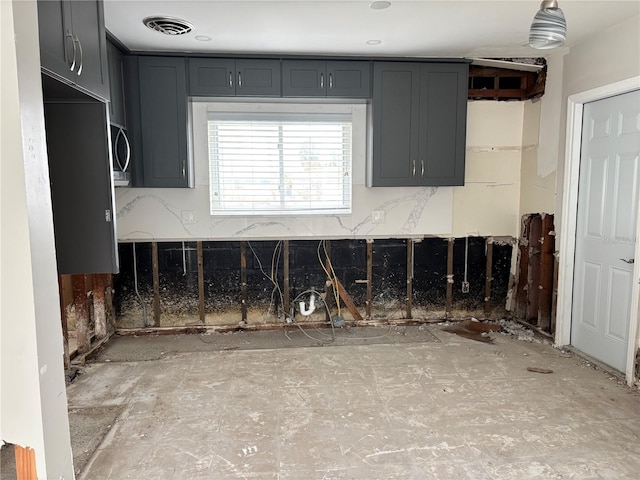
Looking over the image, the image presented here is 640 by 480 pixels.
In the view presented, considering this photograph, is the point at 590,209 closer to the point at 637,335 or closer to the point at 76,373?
the point at 637,335

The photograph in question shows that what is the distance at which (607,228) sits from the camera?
3.32 meters

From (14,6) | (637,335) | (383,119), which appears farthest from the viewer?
(383,119)

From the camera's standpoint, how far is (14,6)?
80 cm

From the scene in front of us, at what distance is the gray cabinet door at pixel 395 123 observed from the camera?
3875mm

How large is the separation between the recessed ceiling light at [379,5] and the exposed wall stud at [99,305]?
310 centimetres

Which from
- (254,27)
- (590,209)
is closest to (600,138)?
(590,209)

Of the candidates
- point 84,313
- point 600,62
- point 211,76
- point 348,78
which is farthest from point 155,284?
point 600,62

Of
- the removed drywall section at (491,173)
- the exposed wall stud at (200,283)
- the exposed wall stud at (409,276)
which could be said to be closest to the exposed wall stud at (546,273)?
the removed drywall section at (491,173)

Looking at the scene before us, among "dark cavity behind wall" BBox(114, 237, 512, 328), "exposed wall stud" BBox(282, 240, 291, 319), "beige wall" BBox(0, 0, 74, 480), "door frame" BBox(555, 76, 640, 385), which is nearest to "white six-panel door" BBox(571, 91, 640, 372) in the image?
"door frame" BBox(555, 76, 640, 385)

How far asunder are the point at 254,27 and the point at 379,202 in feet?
6.36

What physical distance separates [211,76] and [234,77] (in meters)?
0.19

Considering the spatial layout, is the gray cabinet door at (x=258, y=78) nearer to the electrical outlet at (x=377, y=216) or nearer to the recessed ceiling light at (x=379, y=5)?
the recessed ceiling light at (x=379, y=5)

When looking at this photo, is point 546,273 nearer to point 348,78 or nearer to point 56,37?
point 348,78

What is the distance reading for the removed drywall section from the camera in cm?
429
